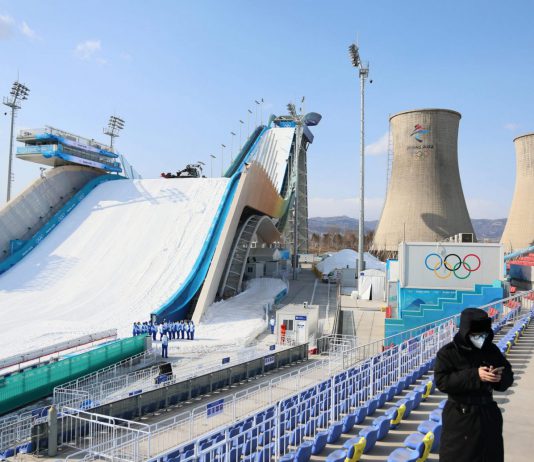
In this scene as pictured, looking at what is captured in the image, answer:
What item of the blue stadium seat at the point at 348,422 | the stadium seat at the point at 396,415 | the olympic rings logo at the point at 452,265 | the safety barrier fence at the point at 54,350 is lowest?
the safety barrier fence at the point at 54,350

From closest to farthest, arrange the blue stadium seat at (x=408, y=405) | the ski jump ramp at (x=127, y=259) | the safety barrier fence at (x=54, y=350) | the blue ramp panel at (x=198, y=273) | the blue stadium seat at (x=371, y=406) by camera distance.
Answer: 1. the blue stadium seat at (x=408, y=405)
2. the blue stadium seat at (x=371, y=406)
3. the safety barrier fence at (x=54, y=350)
4. the ski jump ramp at (x=127, y=259)
5. the blue ramp panel at (x=198, y=273)

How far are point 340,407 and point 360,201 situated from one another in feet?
77.4

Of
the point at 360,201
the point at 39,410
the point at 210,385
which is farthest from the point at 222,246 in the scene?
the point at 39,410

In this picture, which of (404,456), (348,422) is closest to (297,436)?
(348,422)

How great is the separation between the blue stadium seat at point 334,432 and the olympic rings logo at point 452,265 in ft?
54.5

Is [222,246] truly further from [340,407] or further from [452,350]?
[452,350]

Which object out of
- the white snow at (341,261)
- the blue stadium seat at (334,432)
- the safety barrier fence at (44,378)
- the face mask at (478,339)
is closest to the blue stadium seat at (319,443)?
the blue stadium seat at (334,432)

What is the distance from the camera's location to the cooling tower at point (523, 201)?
42.9 metres

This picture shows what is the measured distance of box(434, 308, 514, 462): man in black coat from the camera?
10.7 ft

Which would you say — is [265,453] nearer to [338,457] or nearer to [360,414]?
[338,457]

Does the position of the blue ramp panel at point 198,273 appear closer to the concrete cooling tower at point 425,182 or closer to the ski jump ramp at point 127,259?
the ski jump ramp at point 127,259

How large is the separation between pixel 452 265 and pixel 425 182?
19351mm

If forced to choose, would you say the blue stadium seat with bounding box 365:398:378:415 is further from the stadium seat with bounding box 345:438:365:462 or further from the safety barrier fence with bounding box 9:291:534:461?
the stadium seat with bounding box 345:438:365:462

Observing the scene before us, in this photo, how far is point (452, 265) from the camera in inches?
907
